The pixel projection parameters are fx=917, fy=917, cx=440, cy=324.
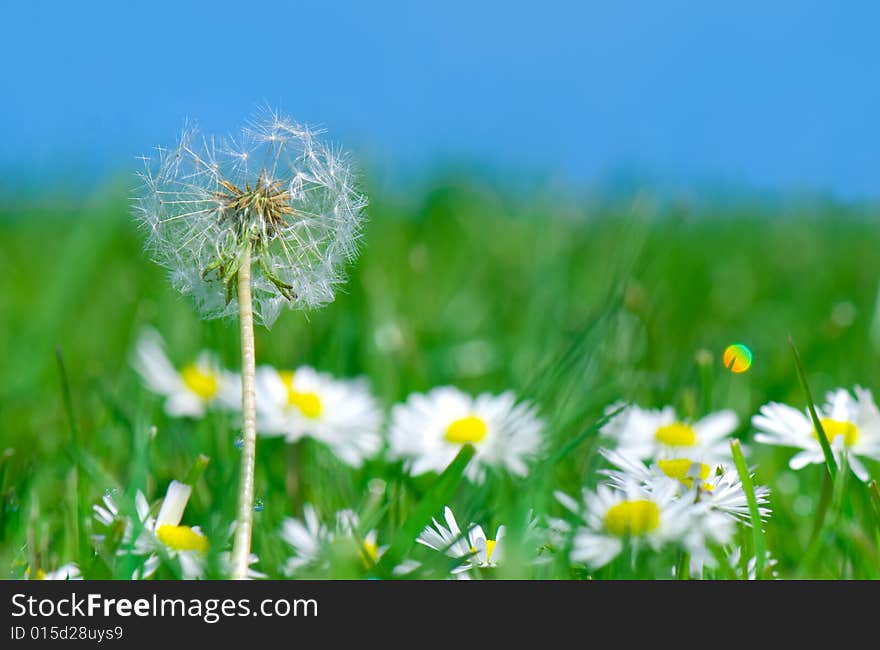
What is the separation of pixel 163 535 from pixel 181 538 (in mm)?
22

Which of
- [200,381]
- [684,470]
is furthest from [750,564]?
[200,381]

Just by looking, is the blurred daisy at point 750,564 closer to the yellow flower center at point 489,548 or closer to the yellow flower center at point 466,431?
the yellow flower center at point 489,548

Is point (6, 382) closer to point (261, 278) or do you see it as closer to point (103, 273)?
point (103, 273)

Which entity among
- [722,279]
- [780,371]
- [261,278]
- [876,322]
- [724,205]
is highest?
[724,205]

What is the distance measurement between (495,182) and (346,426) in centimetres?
349

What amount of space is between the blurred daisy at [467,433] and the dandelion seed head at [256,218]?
431 mm

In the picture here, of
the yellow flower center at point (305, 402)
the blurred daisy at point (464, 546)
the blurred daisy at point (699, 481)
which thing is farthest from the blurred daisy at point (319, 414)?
the blurred daisy at point (699, 481)

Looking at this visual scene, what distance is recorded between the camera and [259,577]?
0.80 meters

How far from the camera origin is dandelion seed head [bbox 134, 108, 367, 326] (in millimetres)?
707

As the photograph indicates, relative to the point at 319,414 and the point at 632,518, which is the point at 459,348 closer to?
the point at 319,414

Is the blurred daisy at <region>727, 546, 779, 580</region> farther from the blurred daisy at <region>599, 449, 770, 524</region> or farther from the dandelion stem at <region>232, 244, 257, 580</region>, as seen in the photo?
the dandelion stem at <region>232, 244, 257, 580</region>

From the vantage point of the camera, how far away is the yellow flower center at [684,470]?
31.4 inches

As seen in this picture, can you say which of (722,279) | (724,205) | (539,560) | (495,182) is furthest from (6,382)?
(724,205)

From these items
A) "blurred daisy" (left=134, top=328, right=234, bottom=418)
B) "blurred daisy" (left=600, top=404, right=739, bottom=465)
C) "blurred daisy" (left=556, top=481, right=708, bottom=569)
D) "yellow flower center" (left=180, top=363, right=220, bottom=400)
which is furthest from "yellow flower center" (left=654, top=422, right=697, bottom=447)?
"yellow flower center" (left=180, top=363, right=220, bottom=400)
